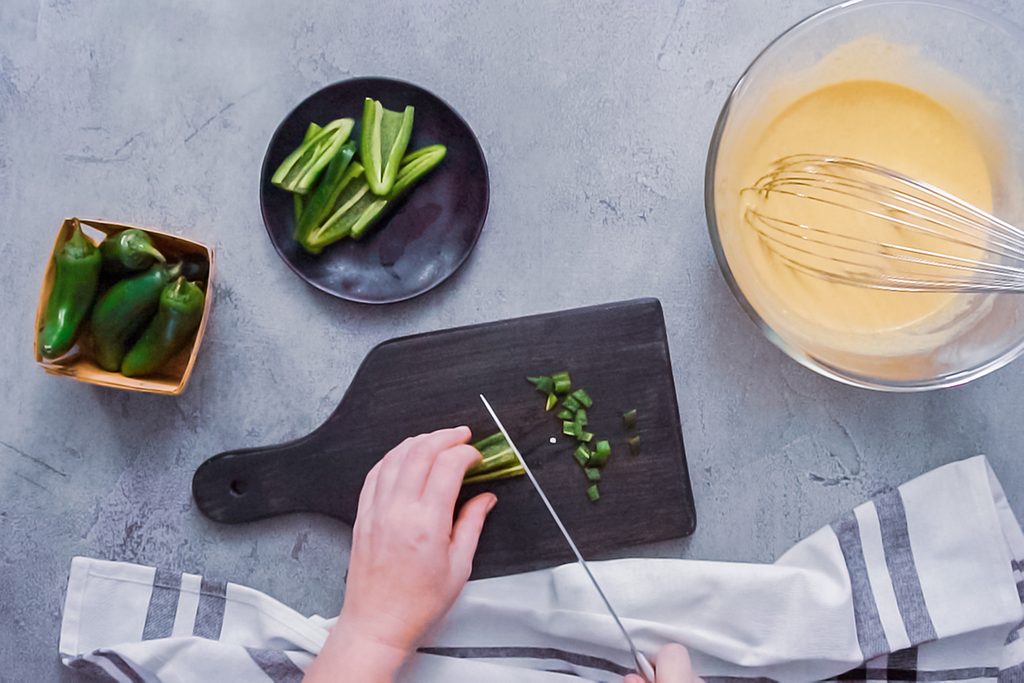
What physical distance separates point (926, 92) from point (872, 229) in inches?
9.1

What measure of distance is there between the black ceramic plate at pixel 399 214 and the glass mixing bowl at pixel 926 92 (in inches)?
14.5

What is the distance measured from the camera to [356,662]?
123 cm

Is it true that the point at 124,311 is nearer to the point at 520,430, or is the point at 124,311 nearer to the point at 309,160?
the point at 309,160

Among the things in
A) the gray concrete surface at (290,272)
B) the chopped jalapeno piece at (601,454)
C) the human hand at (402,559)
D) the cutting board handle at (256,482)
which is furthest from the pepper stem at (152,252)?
the chopped jalapeno piece at (601,454)

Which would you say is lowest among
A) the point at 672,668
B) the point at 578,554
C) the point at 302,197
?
the point at 672,668

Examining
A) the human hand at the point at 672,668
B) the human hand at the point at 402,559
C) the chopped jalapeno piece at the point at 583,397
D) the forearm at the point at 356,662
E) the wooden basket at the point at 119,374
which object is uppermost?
the wooden basket at the point at 119,374

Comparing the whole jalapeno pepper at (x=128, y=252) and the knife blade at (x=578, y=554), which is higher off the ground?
the whole jalapeno pepper at (x=128, y=252)

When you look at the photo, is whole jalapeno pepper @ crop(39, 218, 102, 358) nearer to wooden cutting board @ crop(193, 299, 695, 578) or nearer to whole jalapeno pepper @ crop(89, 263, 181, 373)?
whole jalapeno pepper @ crop(89, 263, 181, 373)

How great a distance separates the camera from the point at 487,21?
141 centimetres

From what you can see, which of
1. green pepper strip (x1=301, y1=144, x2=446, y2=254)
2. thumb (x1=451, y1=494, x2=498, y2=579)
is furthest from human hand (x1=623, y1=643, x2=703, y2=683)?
green pepper strip (x1=301, y1=144, x2=446, y2=254)

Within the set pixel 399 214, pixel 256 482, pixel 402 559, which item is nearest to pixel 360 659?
pixel 402 559

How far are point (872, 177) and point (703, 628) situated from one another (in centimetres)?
70

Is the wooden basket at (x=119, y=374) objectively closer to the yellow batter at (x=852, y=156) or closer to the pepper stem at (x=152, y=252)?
the pepper stem at (x=152, y=252)

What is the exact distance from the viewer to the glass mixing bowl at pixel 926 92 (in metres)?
1.28
